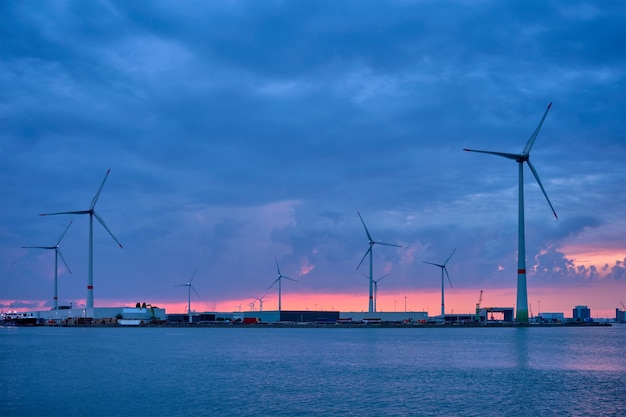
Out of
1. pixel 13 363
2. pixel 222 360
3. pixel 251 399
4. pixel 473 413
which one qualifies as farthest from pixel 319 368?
pixel 13 363

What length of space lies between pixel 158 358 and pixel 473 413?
70144 millimetres

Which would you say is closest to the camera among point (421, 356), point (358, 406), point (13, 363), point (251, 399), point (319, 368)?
point (358, 406)

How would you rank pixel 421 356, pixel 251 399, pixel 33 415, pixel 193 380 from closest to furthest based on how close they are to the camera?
pixel 33 415 → pixel 251 399 → pixel 193 380 → pixel 421 356

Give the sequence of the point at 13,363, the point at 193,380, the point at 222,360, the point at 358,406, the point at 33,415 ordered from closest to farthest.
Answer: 1. the point at 33,415
2. the point at 358,406
3. the point at 193,380
4. the point at 13,363
5. the point at 222,360

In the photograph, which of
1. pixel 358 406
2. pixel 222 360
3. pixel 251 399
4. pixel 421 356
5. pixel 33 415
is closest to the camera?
pixel 33 415

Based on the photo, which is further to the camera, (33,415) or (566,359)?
(566,359)

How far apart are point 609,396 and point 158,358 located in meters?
73.8

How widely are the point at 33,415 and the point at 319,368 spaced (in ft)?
159

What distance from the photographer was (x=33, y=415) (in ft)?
188

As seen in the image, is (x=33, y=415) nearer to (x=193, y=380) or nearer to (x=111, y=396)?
(x=111, y=396)

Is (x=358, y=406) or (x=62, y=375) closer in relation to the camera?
(x=358, y=406)

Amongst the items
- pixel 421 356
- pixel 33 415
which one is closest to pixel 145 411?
pixel 33 415

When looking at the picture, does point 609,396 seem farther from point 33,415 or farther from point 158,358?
point 158,358

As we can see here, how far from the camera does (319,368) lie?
323 ft
